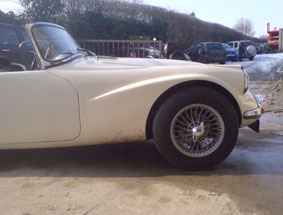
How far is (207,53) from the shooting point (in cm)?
1596

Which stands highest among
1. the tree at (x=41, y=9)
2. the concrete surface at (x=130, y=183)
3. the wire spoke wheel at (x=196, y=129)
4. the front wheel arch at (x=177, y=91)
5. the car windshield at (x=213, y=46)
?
the tree at (x=41, y=9)

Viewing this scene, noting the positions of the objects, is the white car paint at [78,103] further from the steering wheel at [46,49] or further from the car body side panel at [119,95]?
the steering wheel at [46,49]

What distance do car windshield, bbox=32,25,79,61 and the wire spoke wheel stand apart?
1296 mm

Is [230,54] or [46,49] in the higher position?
[230,54]

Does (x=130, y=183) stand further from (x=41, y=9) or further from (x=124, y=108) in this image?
(x=41, y=9)

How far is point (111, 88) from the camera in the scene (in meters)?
2.59

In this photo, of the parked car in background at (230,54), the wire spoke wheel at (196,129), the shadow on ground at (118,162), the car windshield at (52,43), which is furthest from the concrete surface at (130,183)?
the parked car in background at (230,54)

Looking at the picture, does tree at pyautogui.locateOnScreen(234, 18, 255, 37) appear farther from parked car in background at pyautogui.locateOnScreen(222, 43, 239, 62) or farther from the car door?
the car door

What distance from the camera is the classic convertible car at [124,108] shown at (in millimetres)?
2543

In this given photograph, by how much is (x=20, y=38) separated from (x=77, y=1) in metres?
7.06

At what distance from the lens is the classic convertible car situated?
254 cm

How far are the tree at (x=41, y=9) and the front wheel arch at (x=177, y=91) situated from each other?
796 cm

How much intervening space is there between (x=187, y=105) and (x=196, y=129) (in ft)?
0.76

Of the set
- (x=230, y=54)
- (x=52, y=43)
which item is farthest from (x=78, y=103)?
(x=230, y=54)
